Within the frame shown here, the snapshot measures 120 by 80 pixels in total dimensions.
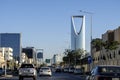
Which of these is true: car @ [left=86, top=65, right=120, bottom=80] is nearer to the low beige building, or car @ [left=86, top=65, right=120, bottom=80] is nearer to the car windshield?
the car windshield

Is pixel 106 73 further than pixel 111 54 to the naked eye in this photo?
No

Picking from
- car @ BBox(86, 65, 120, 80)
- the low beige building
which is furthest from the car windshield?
the low beige building

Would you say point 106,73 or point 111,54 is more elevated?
point 111,54

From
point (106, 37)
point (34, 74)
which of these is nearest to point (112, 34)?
point (106, 37)

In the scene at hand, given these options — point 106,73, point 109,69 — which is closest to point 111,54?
point 109,69

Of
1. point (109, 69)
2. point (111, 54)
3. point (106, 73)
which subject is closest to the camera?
point (106, 73)

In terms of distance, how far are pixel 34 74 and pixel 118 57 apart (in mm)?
39907

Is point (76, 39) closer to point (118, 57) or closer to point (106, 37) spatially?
point (106, 37)

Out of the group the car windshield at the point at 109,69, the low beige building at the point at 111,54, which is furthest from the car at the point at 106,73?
the low beige building at the point at 111,54

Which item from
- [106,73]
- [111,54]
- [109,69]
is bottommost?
[106,73]

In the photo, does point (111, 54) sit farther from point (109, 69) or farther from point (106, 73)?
point (106, 73)

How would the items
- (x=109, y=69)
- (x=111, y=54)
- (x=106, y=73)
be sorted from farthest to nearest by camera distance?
(x=111, y=54) → (x=109, y=69) → (x=106, y=73)

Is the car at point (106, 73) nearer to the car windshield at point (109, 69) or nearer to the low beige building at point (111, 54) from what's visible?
the car windshield at point (109, 69)

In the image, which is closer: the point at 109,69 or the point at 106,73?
the point at 106,73
